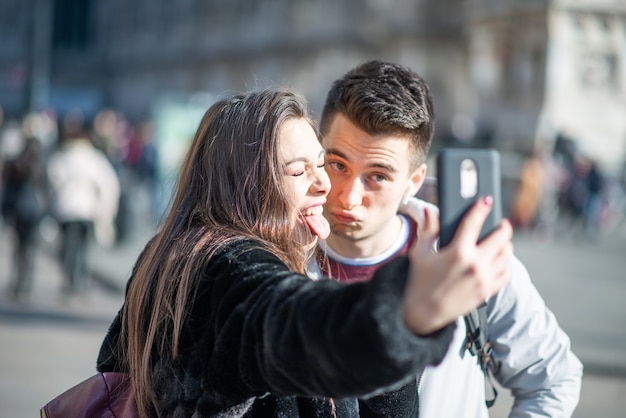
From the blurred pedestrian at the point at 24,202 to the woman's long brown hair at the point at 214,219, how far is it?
8346mm

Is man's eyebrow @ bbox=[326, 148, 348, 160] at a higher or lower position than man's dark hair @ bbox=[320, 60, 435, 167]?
lower

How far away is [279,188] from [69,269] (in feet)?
28.9

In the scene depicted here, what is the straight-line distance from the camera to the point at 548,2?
2419cm

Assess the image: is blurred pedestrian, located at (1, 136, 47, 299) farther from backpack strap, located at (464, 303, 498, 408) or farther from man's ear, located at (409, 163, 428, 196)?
backpack strap, located at (464, 303, 498, 408)

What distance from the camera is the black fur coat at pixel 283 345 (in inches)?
58.3

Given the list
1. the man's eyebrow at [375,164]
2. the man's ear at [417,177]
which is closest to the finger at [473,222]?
the man's eyebrow at [375,164]

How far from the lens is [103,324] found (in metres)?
9.15

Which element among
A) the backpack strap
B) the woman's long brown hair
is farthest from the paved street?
the woman's long brown hair

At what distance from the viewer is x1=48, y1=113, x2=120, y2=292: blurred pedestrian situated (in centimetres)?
1015

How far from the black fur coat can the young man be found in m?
0.71

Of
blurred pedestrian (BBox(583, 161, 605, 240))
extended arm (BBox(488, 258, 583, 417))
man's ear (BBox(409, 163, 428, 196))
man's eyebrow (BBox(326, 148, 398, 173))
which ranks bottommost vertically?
blurred pedestrian (BBox(583, 161, 605, 240))

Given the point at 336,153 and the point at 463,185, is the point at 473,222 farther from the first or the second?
the point at 336,153

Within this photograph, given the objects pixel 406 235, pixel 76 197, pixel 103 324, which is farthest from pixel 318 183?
pixel 76 197

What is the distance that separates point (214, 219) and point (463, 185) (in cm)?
58
